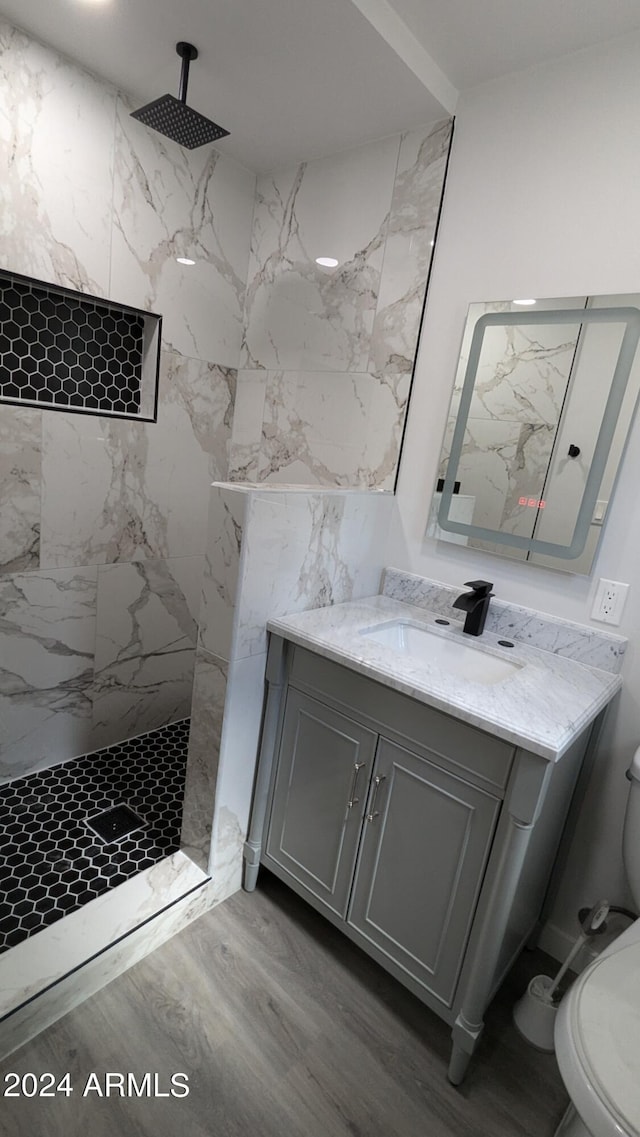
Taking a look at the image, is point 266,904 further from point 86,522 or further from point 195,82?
point 195,82

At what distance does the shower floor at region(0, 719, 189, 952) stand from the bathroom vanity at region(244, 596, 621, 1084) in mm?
390

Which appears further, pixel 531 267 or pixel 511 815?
pixel 531 267

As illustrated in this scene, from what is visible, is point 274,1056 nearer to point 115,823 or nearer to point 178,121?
point 115,823

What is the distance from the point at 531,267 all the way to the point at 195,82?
4.02 ft

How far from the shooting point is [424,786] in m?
1.30

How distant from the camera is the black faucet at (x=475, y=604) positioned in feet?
5.32

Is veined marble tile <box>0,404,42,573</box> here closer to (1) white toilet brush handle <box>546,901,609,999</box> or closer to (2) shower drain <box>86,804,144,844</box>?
(2) shower drain <box>86,804,144,844</box>

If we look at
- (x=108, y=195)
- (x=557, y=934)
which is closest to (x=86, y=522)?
(x=108, y=195)

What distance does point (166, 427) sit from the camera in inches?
87.0

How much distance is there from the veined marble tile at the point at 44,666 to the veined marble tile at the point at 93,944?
2.41ft

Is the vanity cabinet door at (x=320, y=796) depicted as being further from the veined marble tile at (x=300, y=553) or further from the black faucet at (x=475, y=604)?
the black faucet at (x=475, y=604)

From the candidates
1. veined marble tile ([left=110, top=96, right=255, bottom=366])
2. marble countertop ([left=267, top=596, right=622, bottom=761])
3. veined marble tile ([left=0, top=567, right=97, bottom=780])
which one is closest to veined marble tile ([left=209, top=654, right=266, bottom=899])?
marble countertop ([left=267, top=596, right=622, bottom=761])

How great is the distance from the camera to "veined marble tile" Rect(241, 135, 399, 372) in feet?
6.30

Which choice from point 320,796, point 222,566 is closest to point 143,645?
point 222,566
